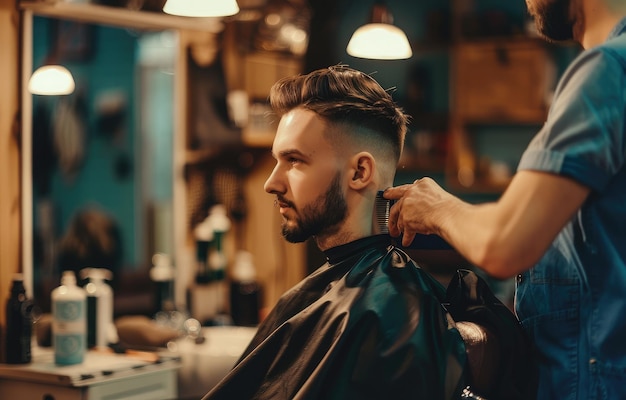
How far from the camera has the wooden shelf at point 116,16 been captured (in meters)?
3.40

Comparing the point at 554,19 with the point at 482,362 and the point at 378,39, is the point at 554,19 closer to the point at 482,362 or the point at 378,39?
the point at 482,362

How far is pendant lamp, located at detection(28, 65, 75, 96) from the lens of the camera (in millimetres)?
3398

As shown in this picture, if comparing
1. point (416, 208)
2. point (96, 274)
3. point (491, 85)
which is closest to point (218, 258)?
point (96, 274)

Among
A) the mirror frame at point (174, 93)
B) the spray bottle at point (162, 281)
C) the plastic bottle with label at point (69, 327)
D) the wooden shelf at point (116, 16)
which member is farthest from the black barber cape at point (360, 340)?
the spray bottle at point (162, 281)

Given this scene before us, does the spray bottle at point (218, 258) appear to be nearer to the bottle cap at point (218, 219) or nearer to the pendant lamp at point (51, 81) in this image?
the bottle cap at point (218, 219)

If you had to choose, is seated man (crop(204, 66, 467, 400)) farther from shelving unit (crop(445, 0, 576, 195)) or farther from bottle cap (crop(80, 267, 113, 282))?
shelving unit (crop(445, 0, 576, 195))

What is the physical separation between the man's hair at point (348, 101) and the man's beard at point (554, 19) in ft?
1.54

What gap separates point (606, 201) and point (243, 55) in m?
3.30

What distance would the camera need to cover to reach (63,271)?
11.8 ft

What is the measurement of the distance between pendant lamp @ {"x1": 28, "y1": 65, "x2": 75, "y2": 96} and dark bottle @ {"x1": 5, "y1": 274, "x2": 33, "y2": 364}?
0.77 meters

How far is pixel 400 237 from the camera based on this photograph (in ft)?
6.77

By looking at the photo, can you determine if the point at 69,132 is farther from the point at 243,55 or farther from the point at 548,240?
the point at 548,240

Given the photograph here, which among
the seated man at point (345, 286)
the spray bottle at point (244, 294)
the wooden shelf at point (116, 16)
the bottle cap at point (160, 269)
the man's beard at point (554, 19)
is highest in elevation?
the wooden shelf at point (116, 16)

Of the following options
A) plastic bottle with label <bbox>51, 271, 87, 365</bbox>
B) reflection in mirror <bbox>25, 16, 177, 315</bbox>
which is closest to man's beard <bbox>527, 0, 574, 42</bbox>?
plastic bottle with label <bbox>51, 271, 87, 365</bbox>
